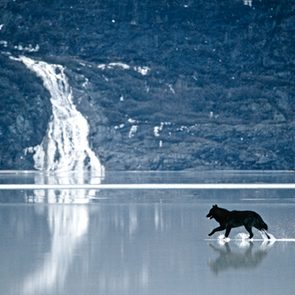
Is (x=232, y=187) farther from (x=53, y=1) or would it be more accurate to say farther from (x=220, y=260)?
(x=53, y=1)

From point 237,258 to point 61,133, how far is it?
82.3 ft

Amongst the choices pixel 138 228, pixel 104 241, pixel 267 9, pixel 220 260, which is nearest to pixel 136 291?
pixel 220 260

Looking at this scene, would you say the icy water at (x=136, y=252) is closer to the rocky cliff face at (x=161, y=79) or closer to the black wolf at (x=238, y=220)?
the black wolf at (x=238, y=220)

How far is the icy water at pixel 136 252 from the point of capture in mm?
4895

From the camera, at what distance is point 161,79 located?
3203cm

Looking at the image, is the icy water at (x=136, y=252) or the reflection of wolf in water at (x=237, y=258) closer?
the icy water at (x=136, y=252)

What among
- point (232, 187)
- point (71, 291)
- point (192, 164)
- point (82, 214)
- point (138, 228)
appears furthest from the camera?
point (192, 164)

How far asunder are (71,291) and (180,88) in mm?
27485

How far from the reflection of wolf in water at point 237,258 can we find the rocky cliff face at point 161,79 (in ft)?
75.2

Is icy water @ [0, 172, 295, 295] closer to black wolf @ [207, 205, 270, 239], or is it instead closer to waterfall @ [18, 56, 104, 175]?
black wolf @ [207, 205, 270, 239]

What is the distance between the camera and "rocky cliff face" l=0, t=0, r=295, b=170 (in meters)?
30.4

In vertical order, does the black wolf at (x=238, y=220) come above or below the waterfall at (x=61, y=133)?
below

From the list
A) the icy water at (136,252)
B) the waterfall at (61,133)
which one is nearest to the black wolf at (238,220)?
the icy water at (136,252)

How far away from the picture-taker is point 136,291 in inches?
184
